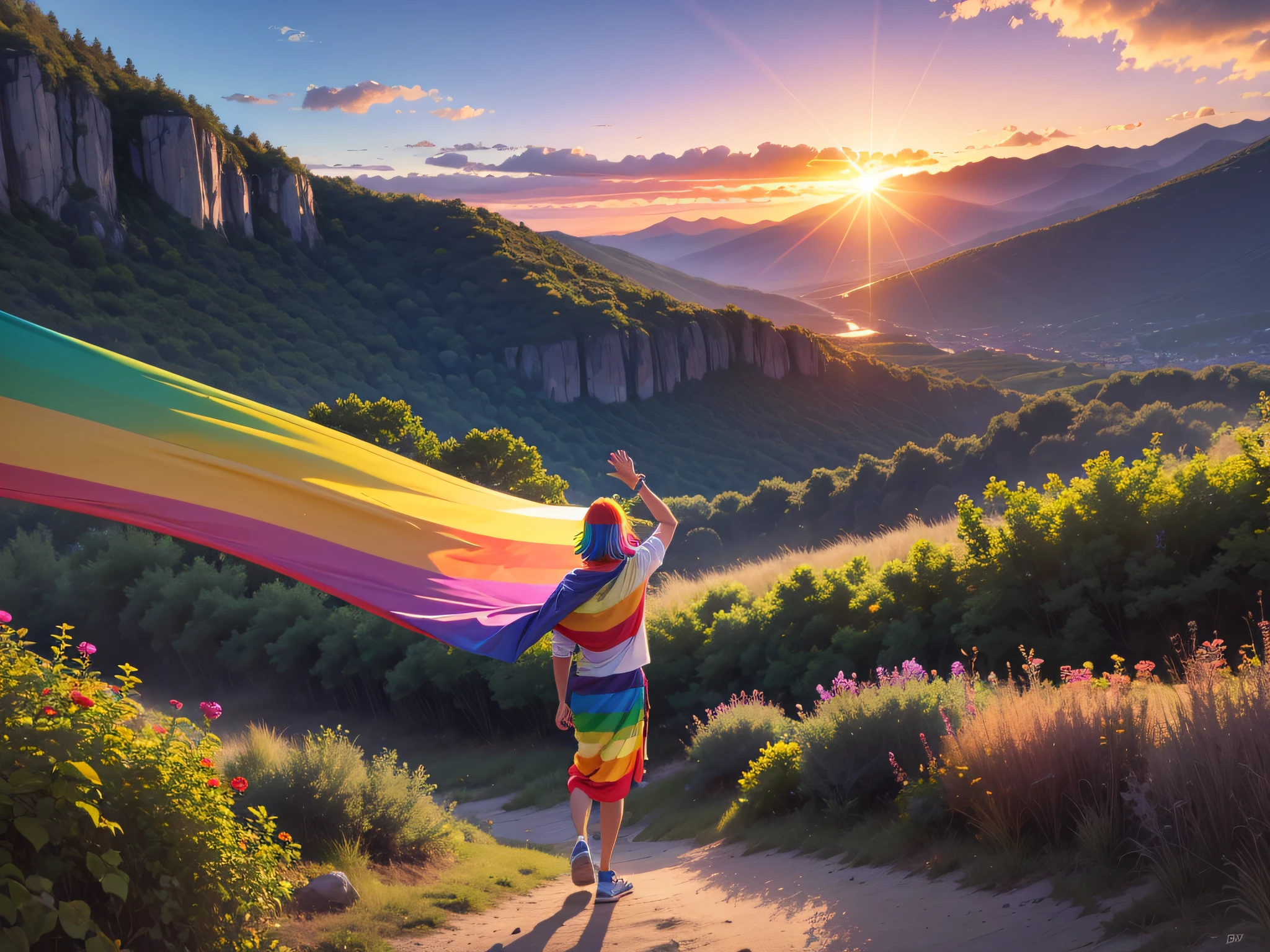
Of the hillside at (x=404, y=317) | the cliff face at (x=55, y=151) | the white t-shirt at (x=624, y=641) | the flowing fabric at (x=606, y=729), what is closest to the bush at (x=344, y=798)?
the flowing fabric at (x=606, y=729)

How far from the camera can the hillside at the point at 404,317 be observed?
219 feet

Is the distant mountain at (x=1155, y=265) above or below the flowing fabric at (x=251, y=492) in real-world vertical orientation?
above

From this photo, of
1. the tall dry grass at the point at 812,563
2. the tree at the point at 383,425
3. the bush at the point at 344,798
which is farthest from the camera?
the tree at the point at 383,425

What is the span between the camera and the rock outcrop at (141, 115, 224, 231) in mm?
87688

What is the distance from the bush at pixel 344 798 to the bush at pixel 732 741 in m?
4.18

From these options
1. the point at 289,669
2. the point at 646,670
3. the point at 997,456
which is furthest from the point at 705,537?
the point at 646,670

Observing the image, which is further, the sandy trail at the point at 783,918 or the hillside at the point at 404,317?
the hillside at the point at 404,317

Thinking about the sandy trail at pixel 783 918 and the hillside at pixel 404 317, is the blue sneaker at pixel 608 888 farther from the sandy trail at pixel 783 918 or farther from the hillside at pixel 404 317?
the hillside at pixel 404 317

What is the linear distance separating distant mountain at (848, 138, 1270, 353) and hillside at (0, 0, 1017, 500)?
56151mm

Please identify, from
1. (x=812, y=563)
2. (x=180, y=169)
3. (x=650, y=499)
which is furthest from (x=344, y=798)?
(x=180, y=169)

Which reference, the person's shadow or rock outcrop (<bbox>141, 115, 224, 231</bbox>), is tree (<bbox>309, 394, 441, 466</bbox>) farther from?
rock outcrop (<bbox>141, 115, 224, 231</bbox>)

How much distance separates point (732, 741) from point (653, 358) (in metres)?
90.6

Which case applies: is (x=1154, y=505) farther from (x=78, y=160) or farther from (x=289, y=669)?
(x=78, y=160)

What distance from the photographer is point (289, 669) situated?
27.0 metres
